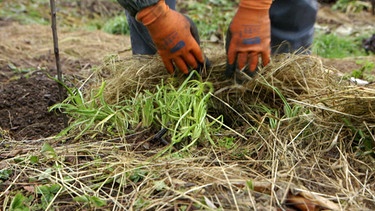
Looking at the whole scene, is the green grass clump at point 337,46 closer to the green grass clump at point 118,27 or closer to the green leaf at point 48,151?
the green grass clump at point 118,27

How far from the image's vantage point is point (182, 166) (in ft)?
5.37

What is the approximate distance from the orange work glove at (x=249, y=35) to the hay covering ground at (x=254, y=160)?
8cm

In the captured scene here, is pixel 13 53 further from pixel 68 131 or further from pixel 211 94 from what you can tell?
pixel 211 94

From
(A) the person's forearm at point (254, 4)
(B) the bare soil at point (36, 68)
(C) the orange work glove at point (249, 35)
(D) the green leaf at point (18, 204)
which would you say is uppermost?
(A) the person's forearm at point (254, 4)

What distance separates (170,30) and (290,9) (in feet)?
2.74

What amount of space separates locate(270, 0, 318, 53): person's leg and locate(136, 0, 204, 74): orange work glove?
0.64m

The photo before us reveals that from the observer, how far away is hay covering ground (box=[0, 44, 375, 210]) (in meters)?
1.45

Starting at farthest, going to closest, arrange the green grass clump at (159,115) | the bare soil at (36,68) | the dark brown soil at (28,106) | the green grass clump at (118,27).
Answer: the green grass clump at (118,27) → the bare soil at (36,68) → the dark brown soil at (28,106) → the green grass clump at (159,115)

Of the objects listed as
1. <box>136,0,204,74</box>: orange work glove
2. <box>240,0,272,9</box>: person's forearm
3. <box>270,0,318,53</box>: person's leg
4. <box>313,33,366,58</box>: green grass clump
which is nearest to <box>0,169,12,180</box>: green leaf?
<box>136,0,204,74</box>: orange work glove

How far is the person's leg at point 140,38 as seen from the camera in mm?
2633

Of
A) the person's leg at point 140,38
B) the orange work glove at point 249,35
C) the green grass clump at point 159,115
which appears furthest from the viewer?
the person's leg at point 140,38

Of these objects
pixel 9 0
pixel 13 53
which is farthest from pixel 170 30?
pixel 9 0

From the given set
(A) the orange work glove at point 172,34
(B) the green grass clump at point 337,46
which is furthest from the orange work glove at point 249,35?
(B) the green grass clump at point 337,46

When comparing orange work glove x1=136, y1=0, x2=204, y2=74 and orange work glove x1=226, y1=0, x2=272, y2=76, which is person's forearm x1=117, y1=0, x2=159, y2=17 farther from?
orange work glove x1=226, y1=0, x2=272, y2=76
